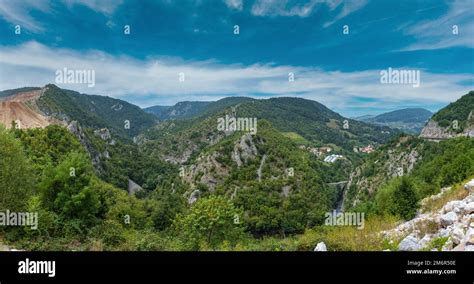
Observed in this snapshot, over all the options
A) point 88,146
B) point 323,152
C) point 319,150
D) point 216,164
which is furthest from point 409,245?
point 319,150

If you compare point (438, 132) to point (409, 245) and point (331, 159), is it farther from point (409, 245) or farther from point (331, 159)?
point (409, 245)

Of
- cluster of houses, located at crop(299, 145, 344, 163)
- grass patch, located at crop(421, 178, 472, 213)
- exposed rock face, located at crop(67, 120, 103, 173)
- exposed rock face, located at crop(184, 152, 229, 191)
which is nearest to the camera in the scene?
grass patch, located at crop(421, 178, 472, 213)

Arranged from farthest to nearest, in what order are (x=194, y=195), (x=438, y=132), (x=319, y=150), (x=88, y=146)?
(x=319, y=150)
(x=438, y=132)
(x=88, y=146)
(x=194, y=195)

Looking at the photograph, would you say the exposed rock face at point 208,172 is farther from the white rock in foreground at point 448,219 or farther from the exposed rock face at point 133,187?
the white rock in foreground at point 448,219

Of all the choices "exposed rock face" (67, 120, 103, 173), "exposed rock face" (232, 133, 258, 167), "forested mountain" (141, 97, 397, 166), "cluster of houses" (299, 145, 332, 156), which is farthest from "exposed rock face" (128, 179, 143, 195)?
"cluster of houses" (299, 145, 332, 156)

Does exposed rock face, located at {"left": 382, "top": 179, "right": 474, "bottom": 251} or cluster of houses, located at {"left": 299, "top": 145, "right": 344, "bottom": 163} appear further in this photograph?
cluster of houses, located at {"left": 299, "top": 145, "right": 344, "bottom": 163}

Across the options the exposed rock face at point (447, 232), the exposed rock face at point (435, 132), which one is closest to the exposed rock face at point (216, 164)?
the exposed rock face at point (435, 132)

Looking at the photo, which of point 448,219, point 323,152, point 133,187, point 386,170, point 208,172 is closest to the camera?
point 448,219

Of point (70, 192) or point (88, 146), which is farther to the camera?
point (88, 146)

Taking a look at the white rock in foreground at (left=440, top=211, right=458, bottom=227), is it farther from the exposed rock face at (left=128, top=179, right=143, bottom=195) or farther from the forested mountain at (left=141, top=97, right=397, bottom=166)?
the forested mountain at (left=141, top=97, right=397, bottom=166)

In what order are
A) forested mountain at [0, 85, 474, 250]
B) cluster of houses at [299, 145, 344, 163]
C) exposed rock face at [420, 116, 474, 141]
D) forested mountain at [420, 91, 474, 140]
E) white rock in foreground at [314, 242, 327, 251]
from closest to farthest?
white rock in foreground at [314, 242, 327, 251] < forested mountain at [0, 85, 474, 250] < exposed rock face at [420, 116, 474, 141] < forested mountain at [420, 91, 474, 140] < cluster of houses at [299, 145, 344, 163]
